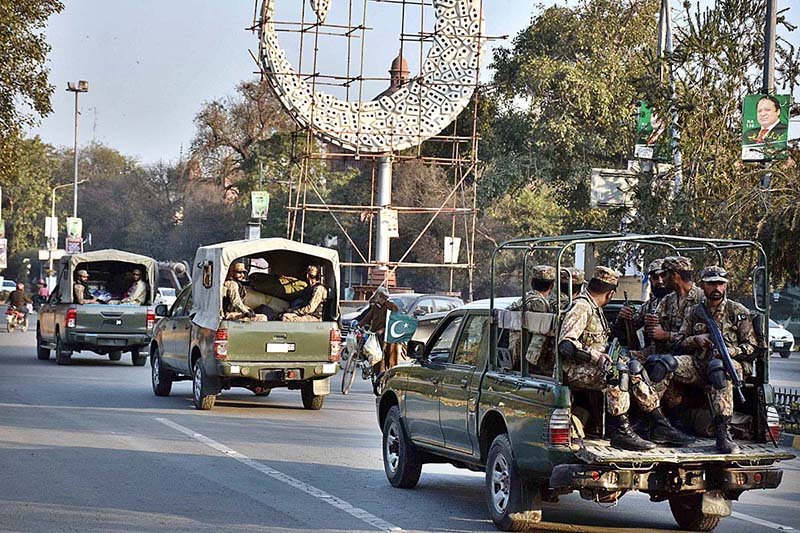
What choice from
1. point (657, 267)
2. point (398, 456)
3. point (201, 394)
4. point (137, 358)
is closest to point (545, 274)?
point (657, 267)

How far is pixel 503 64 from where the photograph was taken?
4325 cm

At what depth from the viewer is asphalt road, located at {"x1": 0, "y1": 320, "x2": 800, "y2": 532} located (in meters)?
9.88

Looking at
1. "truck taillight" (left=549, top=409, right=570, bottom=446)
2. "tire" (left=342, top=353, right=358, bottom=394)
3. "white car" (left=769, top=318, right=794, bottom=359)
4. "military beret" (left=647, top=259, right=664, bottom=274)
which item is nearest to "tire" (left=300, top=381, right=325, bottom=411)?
"tire" (left=342, top=353, right=358, bottom=394)

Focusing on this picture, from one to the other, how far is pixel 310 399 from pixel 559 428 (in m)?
10.9

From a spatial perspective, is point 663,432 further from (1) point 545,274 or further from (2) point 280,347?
(2) point 280,347

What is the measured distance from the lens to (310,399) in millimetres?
19297

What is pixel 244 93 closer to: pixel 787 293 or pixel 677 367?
pixel 787 293

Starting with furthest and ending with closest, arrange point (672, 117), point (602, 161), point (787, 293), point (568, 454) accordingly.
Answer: point (787, 293), point (602, 161), point (672, 117), point (568, 454)

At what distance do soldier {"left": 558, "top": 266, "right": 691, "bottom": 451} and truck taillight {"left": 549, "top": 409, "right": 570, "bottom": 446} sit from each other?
37 centimetres

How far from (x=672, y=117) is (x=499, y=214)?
145ft

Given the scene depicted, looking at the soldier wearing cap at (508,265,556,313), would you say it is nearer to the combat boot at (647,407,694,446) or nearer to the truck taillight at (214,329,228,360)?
the combat boot at (647,407,694,446)

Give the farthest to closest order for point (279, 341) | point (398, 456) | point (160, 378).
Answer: point (160, 378) < point (279, 341) < point (398, 456)

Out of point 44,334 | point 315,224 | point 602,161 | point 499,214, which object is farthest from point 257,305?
point 315,224

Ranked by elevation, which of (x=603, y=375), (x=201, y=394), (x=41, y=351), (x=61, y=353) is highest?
(x=603, y=375)
